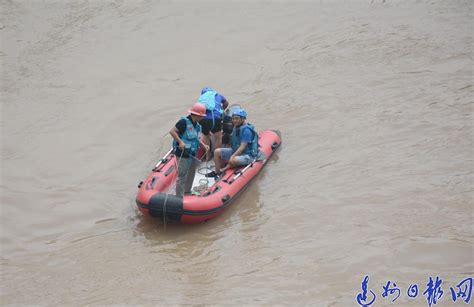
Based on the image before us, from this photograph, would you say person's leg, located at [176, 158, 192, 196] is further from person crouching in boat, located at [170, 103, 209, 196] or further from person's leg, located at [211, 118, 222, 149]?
person's leg, located at [211, 118, 222, 149]

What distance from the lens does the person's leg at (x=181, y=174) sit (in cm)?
659

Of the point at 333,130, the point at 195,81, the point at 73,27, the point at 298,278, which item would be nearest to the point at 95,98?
the point at 195,81

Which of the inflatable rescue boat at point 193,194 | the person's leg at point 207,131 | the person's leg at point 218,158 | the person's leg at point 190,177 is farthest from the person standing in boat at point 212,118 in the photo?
the person's leg at point 190,177

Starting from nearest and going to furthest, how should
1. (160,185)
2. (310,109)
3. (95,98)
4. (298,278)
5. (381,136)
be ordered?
(298,278), (160,185), (381,136), (310,109), (95,98)

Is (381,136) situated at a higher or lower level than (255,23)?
lower

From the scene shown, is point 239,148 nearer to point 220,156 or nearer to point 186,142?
point 220,156

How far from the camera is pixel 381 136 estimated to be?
8.27 m

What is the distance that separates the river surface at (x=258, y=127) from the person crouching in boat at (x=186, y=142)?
55cm

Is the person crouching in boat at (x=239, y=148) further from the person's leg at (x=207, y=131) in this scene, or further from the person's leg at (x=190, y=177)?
the person's leg at (x=190, y=177)

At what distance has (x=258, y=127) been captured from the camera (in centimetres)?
887

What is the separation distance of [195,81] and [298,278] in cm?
552

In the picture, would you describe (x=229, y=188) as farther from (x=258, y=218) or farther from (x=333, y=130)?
(x=333, y=130)

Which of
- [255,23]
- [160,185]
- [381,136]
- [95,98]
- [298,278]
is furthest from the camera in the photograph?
[255,23]

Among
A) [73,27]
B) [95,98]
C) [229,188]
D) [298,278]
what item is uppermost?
[73,27]
